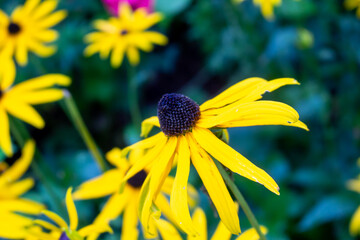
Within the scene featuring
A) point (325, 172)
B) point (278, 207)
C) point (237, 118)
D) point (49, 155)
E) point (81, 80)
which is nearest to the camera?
point (237, 118)

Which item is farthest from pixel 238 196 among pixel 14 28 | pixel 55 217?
pixel 14 28

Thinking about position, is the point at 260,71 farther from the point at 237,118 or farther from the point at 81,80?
the point at 237,118

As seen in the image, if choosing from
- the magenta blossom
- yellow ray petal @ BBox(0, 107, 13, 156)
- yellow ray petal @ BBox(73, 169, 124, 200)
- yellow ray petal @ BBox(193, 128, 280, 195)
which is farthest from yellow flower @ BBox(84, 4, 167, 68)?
yellow ray petal @ BBox(193, 128, 280, 195)

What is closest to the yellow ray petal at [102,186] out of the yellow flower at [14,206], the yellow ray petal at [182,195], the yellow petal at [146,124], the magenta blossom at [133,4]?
the yellow flower at [14,206]

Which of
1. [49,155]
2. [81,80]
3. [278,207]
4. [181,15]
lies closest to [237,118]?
[278,207]

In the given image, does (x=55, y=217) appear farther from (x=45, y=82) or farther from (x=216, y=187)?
(x=45, y=82)

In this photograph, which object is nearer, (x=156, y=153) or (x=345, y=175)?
(x=156, y=153)

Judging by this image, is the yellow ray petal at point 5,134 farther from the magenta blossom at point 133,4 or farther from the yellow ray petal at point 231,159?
the magenta blossom at point 133,4
